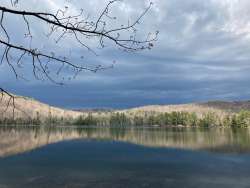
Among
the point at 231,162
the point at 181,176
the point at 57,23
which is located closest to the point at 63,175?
the point at 181,176

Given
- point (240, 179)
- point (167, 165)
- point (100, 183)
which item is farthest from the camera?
point (167, 165)

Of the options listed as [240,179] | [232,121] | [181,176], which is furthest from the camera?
[232,121]

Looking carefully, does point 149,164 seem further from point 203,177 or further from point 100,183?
point 100,183

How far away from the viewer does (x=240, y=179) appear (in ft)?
108

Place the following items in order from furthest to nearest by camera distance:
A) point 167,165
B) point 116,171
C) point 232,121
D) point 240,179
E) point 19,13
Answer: point 232,121
point 167,165
point 116,171
point 240,179
point 19,13

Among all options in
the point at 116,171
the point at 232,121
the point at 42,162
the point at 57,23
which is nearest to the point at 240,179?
the point at 116,171

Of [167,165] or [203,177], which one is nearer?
[203,177]

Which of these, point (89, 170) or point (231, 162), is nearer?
point (89, 170)

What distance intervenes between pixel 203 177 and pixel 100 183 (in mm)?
9752

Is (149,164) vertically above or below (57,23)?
below

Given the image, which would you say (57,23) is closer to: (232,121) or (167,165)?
(167,165)

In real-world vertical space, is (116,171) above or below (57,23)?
below

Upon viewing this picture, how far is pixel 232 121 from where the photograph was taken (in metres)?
200

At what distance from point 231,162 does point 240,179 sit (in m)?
12.8
